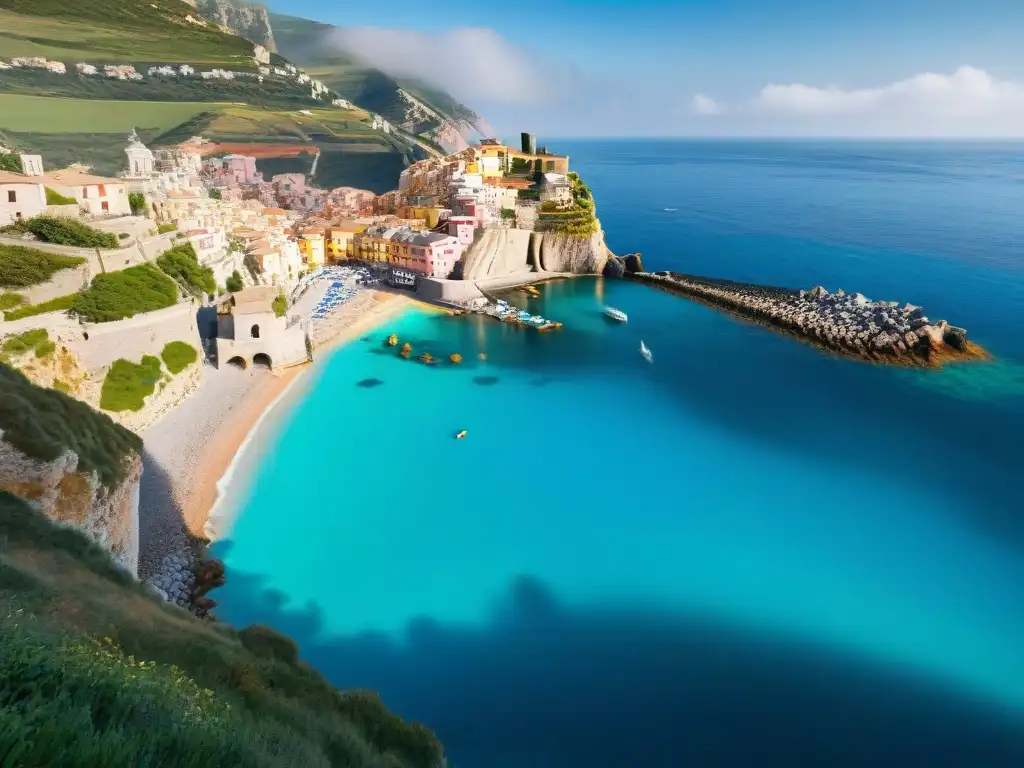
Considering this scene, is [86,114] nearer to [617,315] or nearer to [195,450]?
[617,315]

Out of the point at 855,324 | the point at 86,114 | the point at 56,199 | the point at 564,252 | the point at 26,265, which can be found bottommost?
the point at 855,324

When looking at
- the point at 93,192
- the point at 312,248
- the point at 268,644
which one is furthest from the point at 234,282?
the point at 268,644

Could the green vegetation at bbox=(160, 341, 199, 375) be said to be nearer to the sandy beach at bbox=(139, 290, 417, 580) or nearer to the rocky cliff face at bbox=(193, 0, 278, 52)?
the sandy beach at bbox=(139, 290, 417, 580)

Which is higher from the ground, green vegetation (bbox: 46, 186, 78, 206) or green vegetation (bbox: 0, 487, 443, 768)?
green vegetation (bbox: 46, 186, 78, 206)

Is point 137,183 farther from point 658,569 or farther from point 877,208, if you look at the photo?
point 877,208

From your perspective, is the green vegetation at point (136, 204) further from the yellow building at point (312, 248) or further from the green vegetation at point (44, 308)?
the green vegetation at point (44, 308)

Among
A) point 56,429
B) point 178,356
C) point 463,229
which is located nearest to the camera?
point 56,429

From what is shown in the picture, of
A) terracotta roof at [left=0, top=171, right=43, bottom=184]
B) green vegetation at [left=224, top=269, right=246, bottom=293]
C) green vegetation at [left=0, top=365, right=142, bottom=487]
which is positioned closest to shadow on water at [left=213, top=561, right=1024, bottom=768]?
green vegetation at [left=0, top=365, right=142, bottom=487]
